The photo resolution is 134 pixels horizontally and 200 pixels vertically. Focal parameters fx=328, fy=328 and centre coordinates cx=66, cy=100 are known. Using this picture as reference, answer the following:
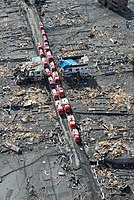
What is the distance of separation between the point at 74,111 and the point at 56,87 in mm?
2912

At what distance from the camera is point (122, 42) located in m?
29.2

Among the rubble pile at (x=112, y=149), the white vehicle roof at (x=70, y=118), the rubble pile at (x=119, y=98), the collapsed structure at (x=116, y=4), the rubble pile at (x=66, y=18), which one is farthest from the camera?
the collapsed structure at (x=116, y=4)

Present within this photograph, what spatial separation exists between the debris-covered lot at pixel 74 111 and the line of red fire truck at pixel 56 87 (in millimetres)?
501

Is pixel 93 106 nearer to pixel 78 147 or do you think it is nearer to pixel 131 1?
pixel 78 147

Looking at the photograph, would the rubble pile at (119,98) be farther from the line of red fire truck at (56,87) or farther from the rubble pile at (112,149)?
the rubble pile at (112,149)

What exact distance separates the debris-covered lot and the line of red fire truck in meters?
0.50

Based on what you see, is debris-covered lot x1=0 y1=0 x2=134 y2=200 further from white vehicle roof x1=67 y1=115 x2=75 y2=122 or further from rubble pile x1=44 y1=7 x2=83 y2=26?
white vehicle roof x1=67 y1=115 x2=75 y2=122

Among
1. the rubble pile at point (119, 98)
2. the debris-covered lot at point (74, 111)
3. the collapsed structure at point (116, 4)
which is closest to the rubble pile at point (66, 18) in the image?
the debris-covered lot at point (74, 111)

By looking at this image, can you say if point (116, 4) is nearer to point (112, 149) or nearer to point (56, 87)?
point (56, 87)

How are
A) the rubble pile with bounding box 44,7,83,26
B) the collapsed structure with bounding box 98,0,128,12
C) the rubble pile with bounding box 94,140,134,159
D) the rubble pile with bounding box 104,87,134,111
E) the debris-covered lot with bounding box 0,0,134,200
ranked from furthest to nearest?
the collapsed structure with bounding box 98,0,128,12, the rubble pile with bounding box 44,7,83,26, the rubble pile with bounding box 104,87,134,111, the rubble pile with bounding box 94,140,134,159, the debris-covered lot with bounding box 0,0,134,200

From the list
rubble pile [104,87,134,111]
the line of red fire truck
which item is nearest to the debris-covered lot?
rubble pile [104,87,134,111]

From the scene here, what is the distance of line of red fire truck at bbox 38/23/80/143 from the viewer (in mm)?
20703

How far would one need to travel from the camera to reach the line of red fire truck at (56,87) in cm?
2070

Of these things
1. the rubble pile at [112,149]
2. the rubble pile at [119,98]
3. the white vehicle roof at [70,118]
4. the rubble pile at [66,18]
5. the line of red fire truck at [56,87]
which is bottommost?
the rubble pile at [112,149]
